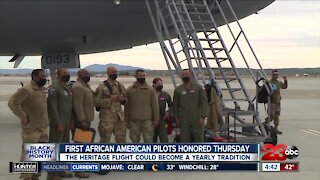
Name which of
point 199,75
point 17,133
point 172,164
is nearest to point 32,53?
point 17,133

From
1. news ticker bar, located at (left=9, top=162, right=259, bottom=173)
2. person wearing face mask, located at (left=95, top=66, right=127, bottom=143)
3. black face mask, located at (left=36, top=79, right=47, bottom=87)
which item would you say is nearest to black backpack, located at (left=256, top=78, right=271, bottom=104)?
news ticker bar, located at (left=9, top=162, right=259, bottom=173)

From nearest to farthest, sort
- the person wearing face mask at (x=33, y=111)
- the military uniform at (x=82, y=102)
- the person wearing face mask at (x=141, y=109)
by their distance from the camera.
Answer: the person wearing face mask at (x=33, y=111) < the military uniform at (x=82, y=102) < the person wearing face mask at (x=141, y=109)

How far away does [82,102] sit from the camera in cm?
684

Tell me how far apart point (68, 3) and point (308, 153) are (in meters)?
7.20

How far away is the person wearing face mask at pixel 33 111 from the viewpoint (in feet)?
19.3

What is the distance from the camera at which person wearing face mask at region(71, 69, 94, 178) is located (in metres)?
6.72

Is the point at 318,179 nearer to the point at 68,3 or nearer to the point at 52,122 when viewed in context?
the point at 52,122

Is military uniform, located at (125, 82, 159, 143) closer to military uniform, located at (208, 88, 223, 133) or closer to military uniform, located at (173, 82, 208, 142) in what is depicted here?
military uniform, located at (173, 82, 208, 142)

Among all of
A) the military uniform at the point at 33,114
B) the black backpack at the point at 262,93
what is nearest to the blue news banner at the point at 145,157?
the military uniform at the point at 33,114

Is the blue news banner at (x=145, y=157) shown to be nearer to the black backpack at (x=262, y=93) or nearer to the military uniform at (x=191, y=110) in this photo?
the military uniform at (x=191, y=110)

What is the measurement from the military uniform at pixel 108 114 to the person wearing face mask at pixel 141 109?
219 mm

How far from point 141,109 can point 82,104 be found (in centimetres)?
113

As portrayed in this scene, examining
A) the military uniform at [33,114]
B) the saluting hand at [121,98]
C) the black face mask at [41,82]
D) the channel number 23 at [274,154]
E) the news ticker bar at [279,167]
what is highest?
the black face mask at [41,82]

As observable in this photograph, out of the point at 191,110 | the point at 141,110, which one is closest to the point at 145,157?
the point at 141,110
